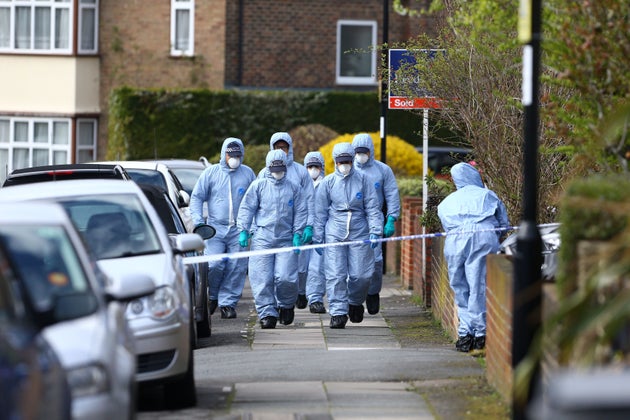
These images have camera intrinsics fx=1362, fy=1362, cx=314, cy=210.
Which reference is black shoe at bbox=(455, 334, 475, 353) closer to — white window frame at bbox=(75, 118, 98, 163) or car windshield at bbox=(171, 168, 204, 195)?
car windshield at bbox=(171, 168, 204, 195)

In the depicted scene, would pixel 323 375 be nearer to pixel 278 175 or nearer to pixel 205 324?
pixel 205 324

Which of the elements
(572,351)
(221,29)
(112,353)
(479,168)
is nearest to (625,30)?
(572,351)

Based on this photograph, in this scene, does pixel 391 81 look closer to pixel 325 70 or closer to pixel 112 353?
pixel 112 353

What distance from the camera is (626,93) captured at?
28.8ft

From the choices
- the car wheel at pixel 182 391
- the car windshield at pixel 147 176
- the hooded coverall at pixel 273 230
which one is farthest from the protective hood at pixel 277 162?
the car wheel at pixel 182 391

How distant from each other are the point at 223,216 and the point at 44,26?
17873mm

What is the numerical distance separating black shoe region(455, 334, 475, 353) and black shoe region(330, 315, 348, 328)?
2313mm

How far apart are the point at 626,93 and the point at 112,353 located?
13.2 feet

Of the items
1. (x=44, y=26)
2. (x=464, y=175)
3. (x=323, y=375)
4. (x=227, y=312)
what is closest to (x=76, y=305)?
(x=323, y=375)

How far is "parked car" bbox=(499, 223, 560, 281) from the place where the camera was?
10.6 meters

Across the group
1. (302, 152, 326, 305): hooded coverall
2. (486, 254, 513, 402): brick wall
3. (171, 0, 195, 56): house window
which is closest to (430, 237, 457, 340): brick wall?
(302, 152, 326, 305): hooded coverall

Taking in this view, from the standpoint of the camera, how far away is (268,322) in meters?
13.8

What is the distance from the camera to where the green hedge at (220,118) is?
3078cm

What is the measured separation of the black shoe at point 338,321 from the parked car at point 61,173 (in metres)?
2.73
